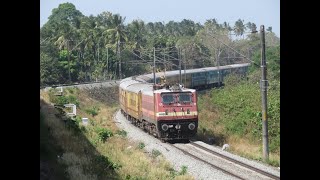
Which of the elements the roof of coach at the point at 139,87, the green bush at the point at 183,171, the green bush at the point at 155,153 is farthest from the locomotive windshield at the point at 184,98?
the green bush at the point at 183,171

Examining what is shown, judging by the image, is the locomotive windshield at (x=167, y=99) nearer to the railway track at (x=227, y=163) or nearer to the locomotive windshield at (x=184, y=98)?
the locomotive windshield at (x=184, y=98)

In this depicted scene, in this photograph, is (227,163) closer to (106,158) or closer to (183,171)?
(183,171)

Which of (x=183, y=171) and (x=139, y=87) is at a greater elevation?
(x=139, y=87)

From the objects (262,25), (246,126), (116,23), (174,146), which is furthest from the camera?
(116,23)

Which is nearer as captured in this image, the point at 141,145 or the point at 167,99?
the point at 141,145

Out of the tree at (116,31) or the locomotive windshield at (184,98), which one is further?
the tree at (116,31)

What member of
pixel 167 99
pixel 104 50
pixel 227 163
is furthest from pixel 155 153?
pixel 104 50

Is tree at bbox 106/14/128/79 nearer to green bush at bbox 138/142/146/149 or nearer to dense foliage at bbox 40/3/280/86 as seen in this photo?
dense foliage at bbox 40/3/280/86

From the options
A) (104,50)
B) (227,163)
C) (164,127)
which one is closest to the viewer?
(227,163)

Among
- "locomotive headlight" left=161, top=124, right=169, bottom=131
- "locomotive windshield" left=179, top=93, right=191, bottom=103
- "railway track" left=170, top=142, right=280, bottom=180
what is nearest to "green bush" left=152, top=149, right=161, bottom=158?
"railway track" left=170, top=142, right=280, bottom=180
